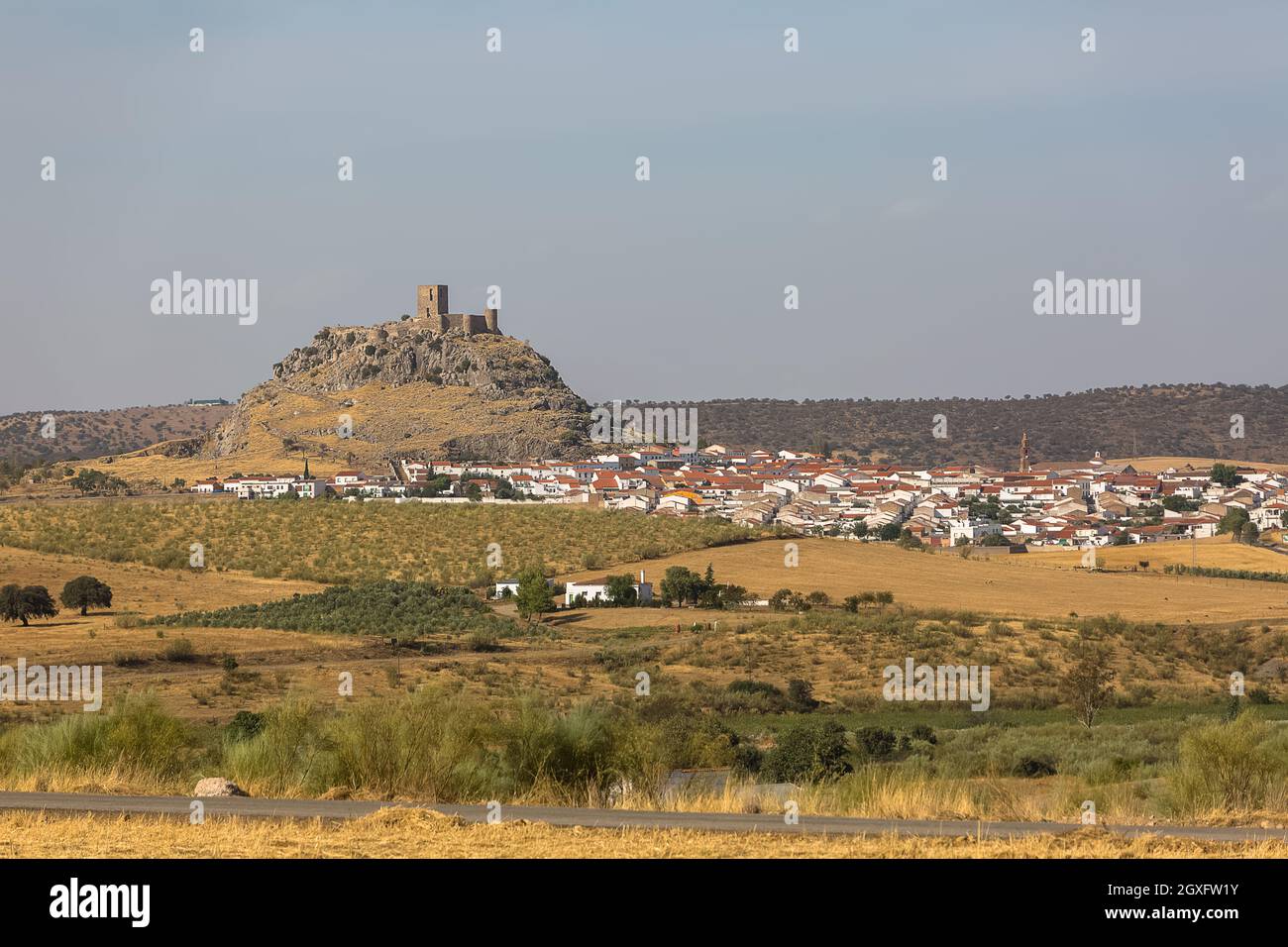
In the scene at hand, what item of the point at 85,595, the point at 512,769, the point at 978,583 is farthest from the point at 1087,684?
the point at 85,595

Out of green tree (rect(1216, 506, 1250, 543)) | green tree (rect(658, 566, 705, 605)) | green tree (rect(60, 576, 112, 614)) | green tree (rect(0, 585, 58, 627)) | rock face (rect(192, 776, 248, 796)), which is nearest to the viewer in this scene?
rock face (rect(192, 776, 248, 796))

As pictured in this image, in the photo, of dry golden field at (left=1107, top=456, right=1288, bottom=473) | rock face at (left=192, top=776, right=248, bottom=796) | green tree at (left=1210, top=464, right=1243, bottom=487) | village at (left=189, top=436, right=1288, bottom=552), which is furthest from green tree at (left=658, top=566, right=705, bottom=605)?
dry golden field at (left=1107, top=456, right=1288, bottom=473)

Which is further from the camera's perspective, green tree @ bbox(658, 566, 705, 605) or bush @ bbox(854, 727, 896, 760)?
green tree @ bbox(658, 566, 705, 605)

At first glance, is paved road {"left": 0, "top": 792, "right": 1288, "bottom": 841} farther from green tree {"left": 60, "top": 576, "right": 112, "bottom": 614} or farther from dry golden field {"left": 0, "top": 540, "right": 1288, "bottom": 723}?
green tree {"left": 60, "top": 576, "right": 112, "bottom": 614}

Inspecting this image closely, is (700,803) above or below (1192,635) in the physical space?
above

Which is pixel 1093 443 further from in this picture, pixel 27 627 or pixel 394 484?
pixel 27 627
